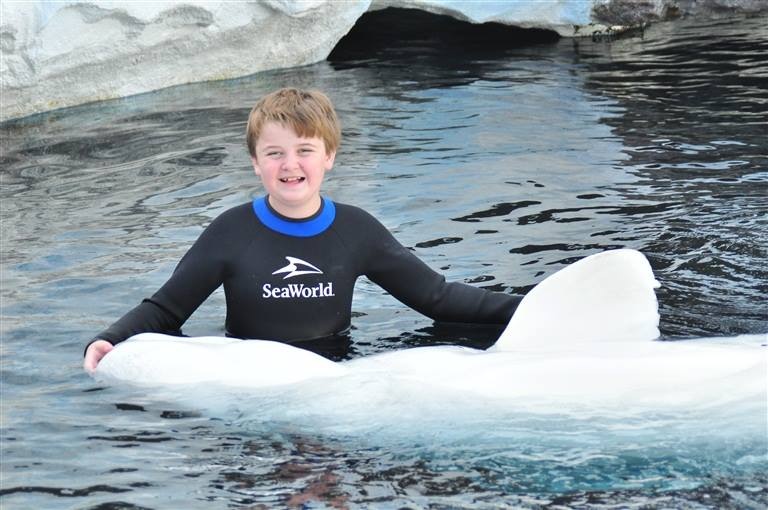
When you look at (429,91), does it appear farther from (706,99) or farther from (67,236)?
(67,236)

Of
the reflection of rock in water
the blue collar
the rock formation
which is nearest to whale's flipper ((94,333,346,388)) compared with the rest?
the blue collar

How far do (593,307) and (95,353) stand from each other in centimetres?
178

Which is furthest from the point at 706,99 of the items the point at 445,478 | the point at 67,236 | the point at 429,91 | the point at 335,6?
the point at 445,478

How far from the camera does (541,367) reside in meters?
3.70

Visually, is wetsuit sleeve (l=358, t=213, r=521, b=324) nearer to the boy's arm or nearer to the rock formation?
the boy's arm

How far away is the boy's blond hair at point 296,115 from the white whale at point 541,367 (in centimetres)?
80

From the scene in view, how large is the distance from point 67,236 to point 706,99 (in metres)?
5.54

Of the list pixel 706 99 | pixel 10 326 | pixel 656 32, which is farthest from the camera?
pixel 656 32

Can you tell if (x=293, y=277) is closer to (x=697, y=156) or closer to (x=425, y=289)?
(x=425, y=289)

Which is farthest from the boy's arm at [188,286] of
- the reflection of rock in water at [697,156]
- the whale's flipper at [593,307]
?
the reflection of rock in water at [697,156]

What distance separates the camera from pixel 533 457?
11.4 feet

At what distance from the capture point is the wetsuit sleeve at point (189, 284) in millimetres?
4461

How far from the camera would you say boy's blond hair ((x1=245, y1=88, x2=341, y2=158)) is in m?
4.30

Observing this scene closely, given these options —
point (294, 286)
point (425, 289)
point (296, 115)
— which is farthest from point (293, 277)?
point (296, 115)
